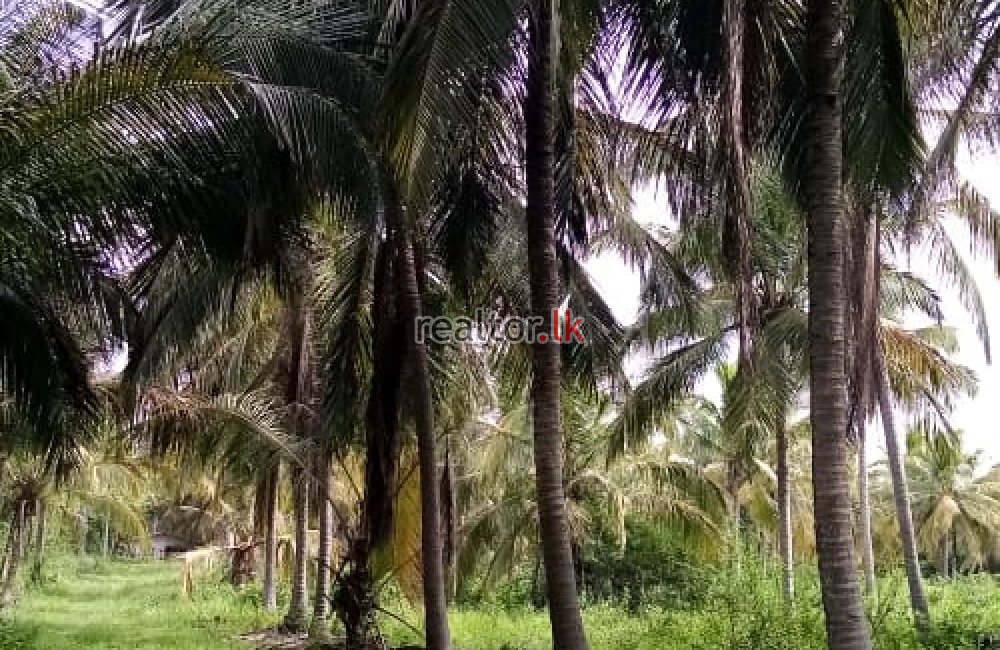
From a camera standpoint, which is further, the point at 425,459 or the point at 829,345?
the point at 425,459

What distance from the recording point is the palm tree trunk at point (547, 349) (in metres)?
Answer: 6.50

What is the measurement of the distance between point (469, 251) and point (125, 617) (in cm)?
1361

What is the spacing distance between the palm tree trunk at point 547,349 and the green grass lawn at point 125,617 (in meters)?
7.55

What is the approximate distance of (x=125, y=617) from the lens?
19.5m

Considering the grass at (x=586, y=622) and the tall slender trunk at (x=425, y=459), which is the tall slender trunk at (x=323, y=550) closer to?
the grass at (x=586, y=622)

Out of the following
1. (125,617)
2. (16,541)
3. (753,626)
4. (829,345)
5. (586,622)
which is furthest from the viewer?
(16,541)

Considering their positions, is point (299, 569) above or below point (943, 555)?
above

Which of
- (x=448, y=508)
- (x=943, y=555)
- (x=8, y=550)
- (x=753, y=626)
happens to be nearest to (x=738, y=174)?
(x=753, y=626)

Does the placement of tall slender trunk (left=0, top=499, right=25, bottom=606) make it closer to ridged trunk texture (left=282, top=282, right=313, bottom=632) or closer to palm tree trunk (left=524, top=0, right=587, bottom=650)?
ridged trunk texture (left=282, top=282, right=313, bottom=632)

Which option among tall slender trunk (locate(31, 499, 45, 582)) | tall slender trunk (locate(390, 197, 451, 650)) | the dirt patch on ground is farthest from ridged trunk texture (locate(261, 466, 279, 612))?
tall slender trunk (locate(31, 499, 45, 582))

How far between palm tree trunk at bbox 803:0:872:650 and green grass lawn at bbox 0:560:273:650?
9829mm

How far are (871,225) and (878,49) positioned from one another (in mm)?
2464

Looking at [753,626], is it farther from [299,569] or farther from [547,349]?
[299,569]

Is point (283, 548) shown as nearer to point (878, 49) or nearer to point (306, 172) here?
point (306, 172)
